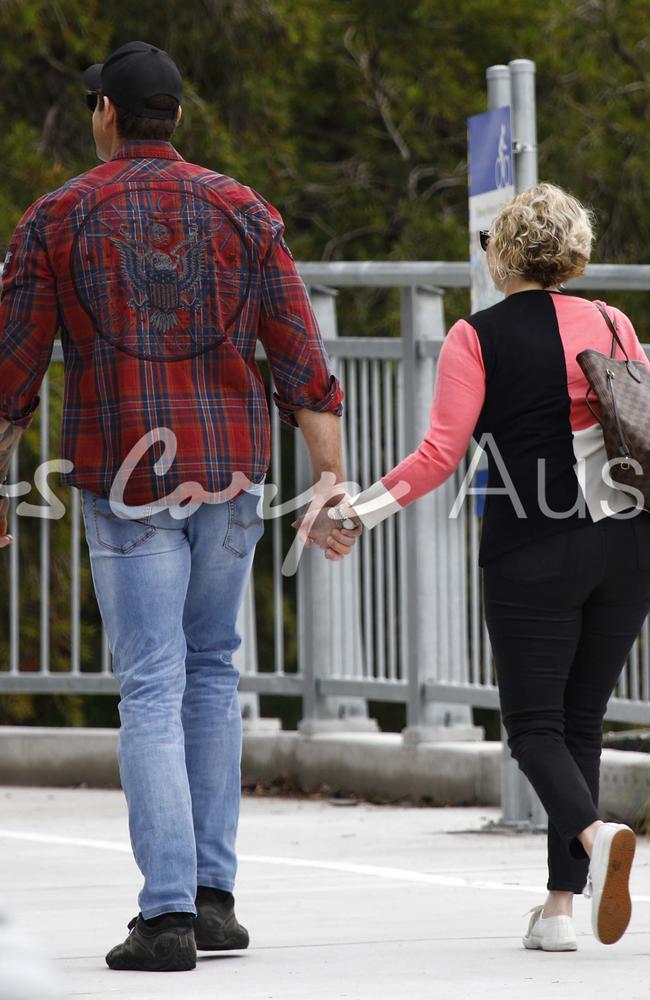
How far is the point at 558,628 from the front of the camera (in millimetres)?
4352

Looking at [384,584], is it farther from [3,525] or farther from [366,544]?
[3,525]

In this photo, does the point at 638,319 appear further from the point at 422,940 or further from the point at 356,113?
the point at 422,940

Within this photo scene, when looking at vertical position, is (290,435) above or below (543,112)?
below

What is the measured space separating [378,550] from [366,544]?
0.22 ft

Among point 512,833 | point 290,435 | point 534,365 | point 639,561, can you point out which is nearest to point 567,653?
point 639,561

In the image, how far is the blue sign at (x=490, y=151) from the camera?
21.3 feet

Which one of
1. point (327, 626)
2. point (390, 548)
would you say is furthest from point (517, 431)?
point (327, 626)

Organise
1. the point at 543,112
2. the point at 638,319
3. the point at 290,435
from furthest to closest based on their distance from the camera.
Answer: the point at 543,112 < the point at 638,319 < the point at 290,435

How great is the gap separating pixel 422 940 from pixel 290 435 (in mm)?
5270

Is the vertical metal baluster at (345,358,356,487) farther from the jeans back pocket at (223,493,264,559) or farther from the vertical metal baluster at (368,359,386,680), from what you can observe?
the jeans back pocket at (223,493,264,559)

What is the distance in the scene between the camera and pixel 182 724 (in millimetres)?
4434

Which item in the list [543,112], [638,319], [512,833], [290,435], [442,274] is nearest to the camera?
[512,833]

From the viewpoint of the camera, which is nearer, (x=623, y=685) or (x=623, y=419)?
(x=623, y=419)

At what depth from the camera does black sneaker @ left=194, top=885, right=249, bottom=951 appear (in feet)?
14.4
